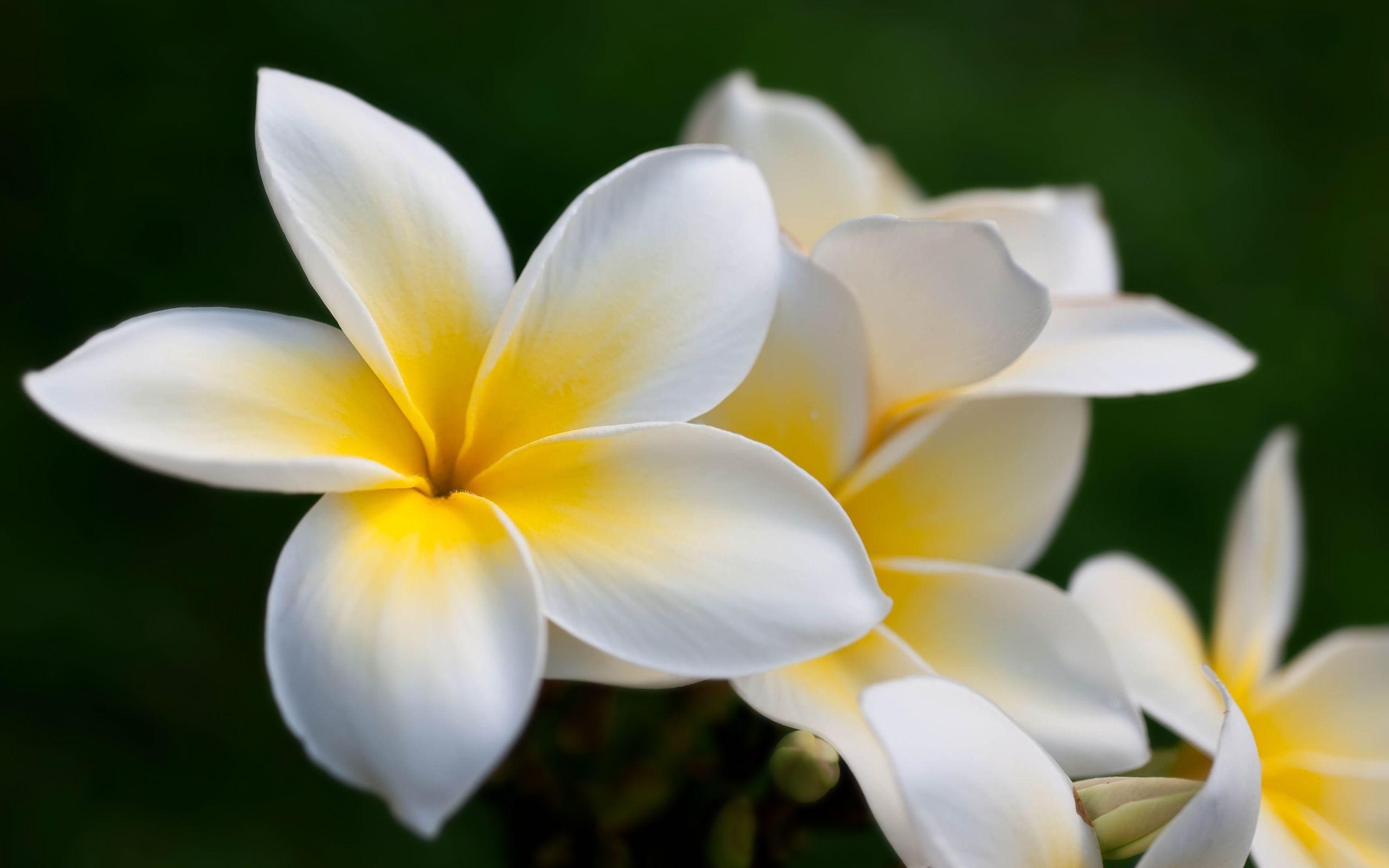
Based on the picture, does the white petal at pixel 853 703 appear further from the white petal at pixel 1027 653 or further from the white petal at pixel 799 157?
the white petal at pixel 799 157

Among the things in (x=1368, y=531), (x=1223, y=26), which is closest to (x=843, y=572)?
(x=1368, y=531)

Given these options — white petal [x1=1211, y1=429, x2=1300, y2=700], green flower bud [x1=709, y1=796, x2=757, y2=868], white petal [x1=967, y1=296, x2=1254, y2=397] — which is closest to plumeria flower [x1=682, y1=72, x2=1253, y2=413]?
white petal [x1=967, y1=296, x2=1254, y2=397]

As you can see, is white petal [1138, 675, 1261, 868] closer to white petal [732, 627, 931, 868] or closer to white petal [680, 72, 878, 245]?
white petal [732, 627, 931, 868]

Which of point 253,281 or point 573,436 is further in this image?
point 253,281

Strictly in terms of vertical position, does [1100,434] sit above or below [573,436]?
below

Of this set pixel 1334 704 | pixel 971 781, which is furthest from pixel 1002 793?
pixel 1334 704

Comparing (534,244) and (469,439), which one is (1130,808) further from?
(534,244)

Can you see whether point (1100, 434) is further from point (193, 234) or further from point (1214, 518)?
point (193, 234)
